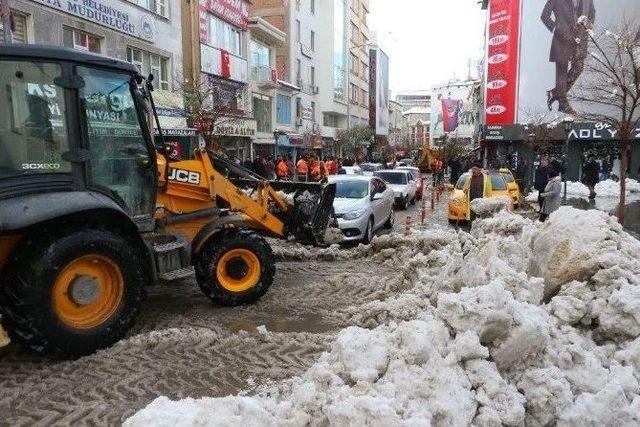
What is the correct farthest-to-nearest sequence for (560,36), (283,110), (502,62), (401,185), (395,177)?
(502,62)
(283,110)
(560,36)
(395,177)
(401,185)

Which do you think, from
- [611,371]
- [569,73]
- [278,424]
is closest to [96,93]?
[278,424]

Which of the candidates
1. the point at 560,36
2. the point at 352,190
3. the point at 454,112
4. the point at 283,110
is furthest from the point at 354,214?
the point at 454,112

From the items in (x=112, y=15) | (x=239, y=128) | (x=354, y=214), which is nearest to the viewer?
(x=354, y=214)

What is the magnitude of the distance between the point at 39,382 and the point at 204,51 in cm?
2247

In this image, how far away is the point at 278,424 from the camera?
10.3 feet

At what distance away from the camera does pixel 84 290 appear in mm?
Result: 4914

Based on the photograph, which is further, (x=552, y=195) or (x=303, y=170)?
(x=303, y=170)

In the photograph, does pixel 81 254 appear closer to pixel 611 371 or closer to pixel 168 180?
pixel 168 180

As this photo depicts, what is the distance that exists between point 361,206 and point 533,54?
32200 mm

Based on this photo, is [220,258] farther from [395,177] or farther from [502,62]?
[502,62]

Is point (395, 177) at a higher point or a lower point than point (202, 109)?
lower

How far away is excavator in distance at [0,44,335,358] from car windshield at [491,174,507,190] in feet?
36.6

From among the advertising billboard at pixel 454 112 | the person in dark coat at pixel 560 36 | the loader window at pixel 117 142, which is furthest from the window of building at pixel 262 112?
the advertising billboard at pixel 454 112

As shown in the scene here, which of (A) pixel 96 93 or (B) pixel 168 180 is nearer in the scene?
(A) pixel 96 93
